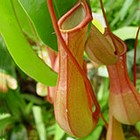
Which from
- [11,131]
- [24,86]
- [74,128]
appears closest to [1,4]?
[74,128]

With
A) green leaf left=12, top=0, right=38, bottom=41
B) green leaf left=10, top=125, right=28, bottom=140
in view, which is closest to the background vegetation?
green leaf left=10, top=125, right=28, bottom=140

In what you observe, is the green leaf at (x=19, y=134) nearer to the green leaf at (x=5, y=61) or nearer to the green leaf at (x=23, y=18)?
the green leaf at (x=5, y=61)

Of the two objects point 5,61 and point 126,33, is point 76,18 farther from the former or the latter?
point 5,61

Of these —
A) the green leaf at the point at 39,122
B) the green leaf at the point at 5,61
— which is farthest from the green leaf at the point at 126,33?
the green leaf at the point at 39,122

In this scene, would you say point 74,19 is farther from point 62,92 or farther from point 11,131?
point 11,131

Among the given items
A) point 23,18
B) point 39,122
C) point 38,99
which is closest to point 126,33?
point 23,18

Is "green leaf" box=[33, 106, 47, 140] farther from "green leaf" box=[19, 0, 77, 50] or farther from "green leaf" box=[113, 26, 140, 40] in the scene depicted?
"green leaf" box=[19, 0, 77, 50]
